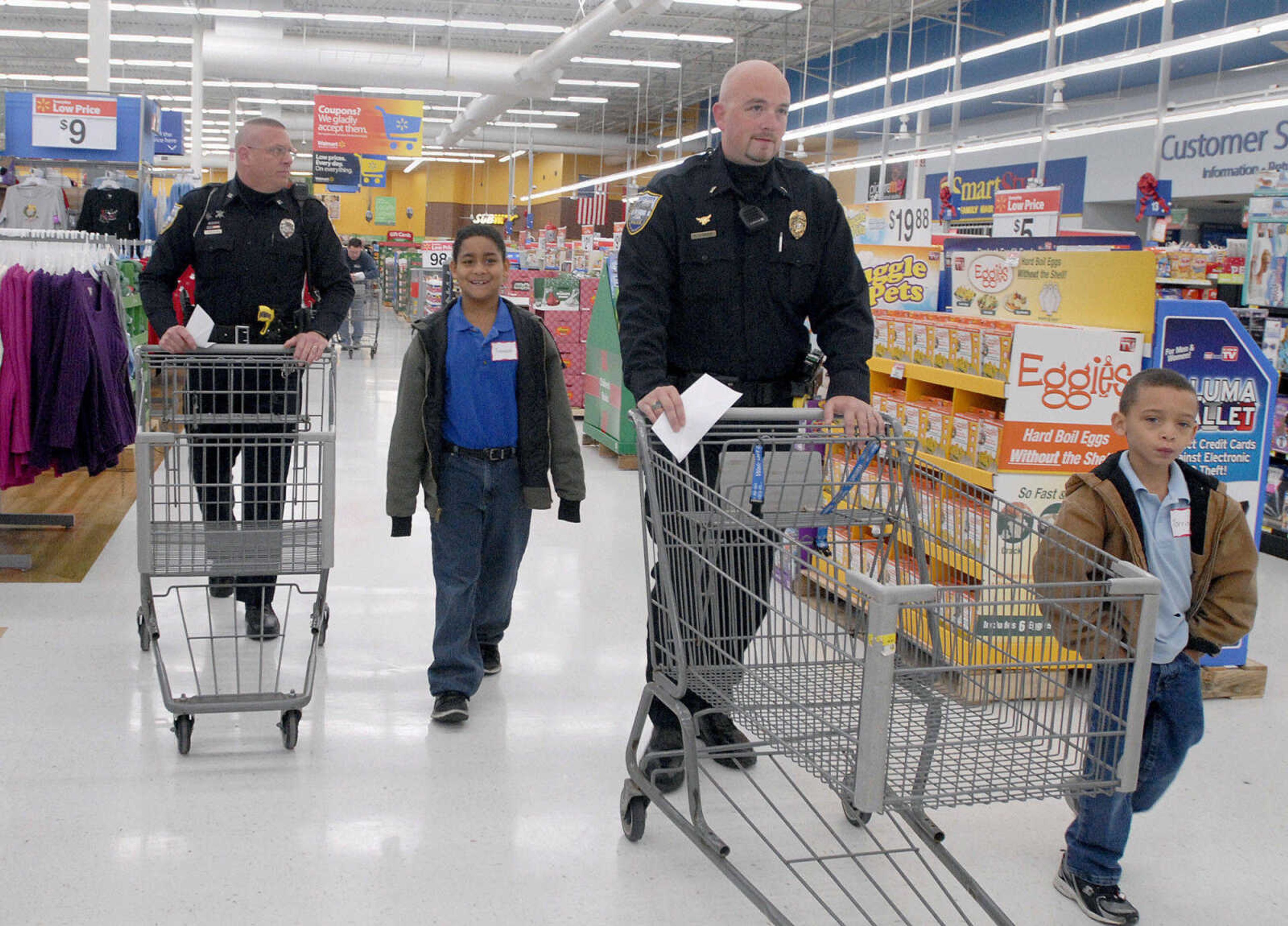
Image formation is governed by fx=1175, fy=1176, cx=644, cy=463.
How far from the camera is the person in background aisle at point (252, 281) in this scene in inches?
151

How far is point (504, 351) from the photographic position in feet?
11.3

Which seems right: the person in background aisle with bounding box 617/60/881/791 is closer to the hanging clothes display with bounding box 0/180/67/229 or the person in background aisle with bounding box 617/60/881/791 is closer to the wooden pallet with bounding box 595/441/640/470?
the wooden pallet with bounding box 595/441/640/470

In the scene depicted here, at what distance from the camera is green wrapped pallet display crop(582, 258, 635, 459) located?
7.81m

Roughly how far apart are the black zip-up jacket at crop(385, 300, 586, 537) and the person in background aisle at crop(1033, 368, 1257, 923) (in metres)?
1.51

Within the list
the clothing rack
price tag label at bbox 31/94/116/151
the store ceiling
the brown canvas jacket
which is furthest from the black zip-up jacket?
the store ceiling

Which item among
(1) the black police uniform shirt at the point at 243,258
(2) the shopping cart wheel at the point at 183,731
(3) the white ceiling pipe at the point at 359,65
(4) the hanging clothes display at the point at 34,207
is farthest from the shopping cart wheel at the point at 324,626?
(3) the white ceiling pipe at the point at 359,65

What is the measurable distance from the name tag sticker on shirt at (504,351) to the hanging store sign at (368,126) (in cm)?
1626

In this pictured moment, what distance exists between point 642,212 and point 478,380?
835 millimetres

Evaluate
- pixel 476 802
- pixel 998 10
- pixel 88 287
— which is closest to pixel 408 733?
pixel 476 802

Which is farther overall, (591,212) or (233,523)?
(591,212)

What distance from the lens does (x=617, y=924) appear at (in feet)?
7.93

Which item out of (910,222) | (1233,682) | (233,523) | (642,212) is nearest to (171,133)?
(910,222)

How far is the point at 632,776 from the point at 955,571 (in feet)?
5.49

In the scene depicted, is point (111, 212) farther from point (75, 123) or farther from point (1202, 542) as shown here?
point (1202, 542)
